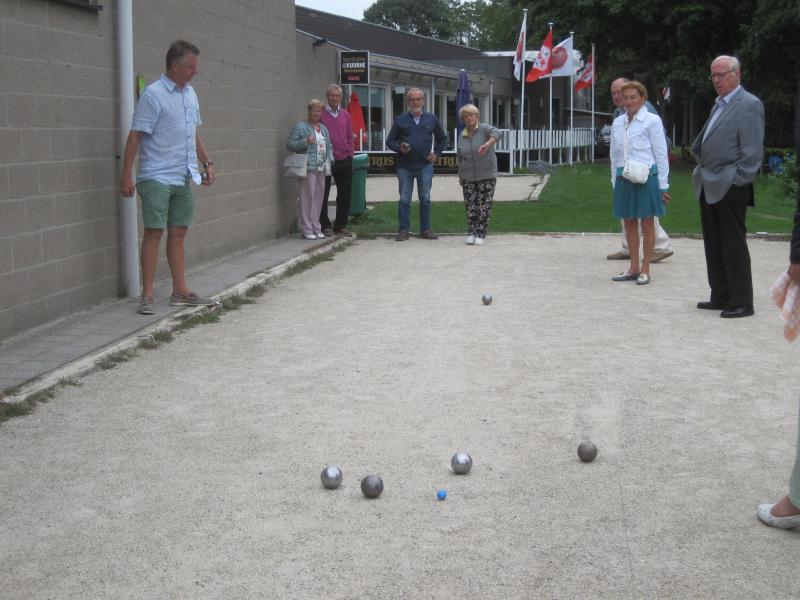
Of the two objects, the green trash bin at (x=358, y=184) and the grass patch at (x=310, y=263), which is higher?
the green trash bin at (x=358, y=184)

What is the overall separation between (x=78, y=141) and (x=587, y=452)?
17.2 ft

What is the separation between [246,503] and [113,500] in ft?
1.86

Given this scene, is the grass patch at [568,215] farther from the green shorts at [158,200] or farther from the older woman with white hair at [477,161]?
the green shorts at [158,200]

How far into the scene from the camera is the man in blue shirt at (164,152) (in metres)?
8.38

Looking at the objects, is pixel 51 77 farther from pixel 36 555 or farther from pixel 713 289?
pixel 713 289

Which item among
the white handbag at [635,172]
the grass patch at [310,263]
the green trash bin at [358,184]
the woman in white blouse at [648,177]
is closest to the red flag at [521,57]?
the green trash bin at [358,184]

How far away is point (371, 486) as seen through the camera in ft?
14.7

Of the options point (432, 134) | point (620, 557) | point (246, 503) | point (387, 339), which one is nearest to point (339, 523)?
point (246, 503)

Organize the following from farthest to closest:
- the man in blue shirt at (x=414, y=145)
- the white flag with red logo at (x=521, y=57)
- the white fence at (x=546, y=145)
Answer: the white fence at (x=546, y=145)
the white flag with red logo at (x=521, y=57)
the man in blue shirt at (x=414, y=145)

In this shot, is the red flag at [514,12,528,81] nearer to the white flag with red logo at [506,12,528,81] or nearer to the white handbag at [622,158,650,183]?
the white flag with red logo at [506,12,528,81]

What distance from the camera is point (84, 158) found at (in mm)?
8547

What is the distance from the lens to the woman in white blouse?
10.4 metres

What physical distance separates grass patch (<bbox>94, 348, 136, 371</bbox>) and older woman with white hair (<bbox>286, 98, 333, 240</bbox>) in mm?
6740

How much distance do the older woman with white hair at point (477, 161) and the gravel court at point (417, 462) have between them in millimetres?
5123
